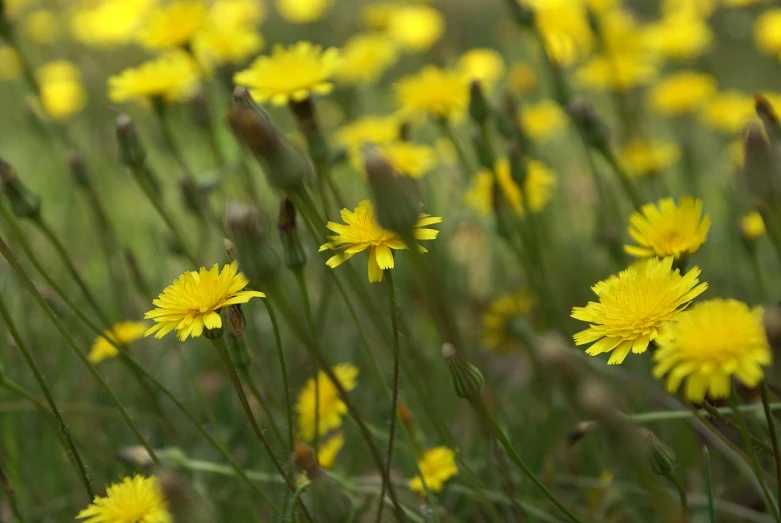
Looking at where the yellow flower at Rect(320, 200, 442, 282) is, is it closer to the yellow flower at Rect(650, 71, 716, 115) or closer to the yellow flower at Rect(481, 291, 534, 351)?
the yellow flower at Rect(481, 291, 534, 351)

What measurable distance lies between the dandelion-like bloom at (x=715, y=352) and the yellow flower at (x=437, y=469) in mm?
507

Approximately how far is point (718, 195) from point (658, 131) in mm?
1121

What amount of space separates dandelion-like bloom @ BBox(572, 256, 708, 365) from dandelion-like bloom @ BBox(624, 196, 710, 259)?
0.11 meters

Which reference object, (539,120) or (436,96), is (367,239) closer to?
(436,96)

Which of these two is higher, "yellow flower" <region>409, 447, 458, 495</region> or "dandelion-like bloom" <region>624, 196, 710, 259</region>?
"dandelion-like bloom" <region>624, 196, 710, 259</region>

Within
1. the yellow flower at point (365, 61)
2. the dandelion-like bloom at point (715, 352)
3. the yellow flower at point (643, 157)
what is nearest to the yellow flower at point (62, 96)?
the yellow flower at point (365, 61)

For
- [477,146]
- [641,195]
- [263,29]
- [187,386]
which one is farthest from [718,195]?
[263,29]

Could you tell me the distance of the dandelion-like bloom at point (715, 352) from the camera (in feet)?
2.72

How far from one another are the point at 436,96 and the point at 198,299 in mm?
1092

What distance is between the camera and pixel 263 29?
645cm

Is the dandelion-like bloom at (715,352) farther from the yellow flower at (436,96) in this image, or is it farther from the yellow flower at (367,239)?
the yellow flower at (436,96)

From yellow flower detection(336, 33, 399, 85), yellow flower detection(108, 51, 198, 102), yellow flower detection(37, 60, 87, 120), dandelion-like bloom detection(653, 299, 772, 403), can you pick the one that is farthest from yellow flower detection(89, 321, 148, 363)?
yellow flower detection(37, 60, 87, 120)

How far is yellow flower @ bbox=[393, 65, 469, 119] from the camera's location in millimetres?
1965

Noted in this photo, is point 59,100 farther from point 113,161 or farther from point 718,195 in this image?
point 718,195
